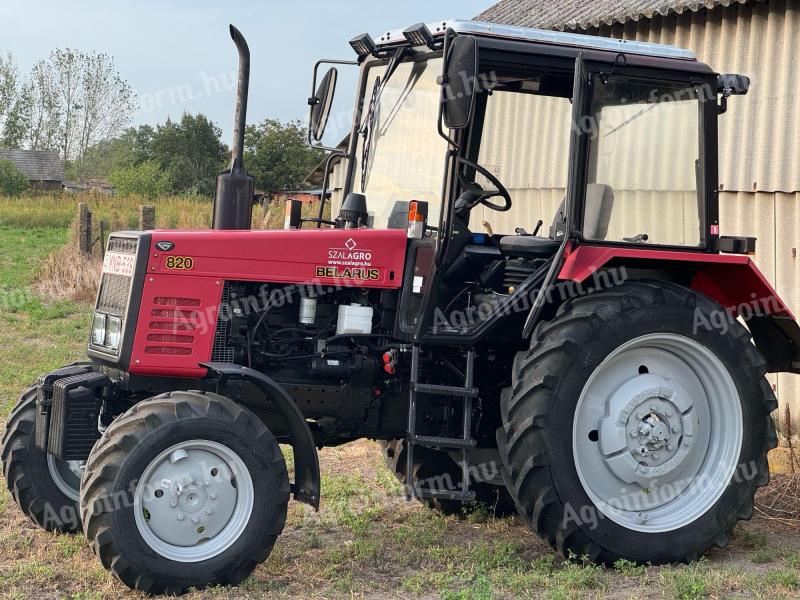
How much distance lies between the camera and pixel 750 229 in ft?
28.5

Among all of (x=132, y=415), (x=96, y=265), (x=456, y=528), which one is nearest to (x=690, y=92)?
(x=456, y=528)

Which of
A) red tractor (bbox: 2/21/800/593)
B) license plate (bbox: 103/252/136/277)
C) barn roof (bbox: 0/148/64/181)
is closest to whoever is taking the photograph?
red tractor (bbox: 2/21/800/593)

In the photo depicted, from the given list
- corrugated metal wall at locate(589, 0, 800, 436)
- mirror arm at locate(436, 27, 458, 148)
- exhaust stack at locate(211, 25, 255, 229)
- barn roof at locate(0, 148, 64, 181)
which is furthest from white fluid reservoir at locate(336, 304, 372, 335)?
barn roof at locate(0, 148, 64, 181)

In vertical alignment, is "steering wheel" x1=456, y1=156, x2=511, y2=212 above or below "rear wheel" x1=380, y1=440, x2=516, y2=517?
above

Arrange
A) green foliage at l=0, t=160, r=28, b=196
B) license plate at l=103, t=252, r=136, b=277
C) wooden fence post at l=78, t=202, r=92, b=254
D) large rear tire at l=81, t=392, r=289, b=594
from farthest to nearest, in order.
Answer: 1. green foliage at l=0, t=160, r=28, b=196
2. wooden fence post at l=78, t=202, r=92, b=254
3. license plate at l=103, t=252, r=136, b=277
4. large rear tire at l=81, t=392, r=289, b=594

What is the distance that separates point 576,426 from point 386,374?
103 cm

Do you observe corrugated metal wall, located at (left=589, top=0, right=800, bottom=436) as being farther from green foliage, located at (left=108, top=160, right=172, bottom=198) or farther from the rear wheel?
green foliage, located at (left=108, top=160, right=172, bottom=198)

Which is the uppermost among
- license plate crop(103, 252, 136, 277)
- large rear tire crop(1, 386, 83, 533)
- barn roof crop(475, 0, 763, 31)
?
barn roof crop(475, 0, 763, 31)

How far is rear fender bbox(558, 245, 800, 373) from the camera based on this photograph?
201 inches

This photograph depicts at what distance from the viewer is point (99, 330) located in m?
5.30

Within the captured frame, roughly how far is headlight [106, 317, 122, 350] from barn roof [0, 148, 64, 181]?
52.2 meters

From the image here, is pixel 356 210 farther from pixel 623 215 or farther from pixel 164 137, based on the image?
pixel 164 137

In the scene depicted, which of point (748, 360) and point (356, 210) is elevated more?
point (356, 210)

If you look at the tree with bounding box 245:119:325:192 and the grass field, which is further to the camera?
the tree with bounding box 245:119:325:192
